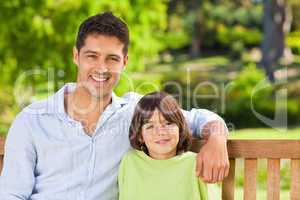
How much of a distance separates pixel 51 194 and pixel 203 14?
1772 centimetres

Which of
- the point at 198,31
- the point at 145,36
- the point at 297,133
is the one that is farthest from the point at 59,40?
the point at 198,31

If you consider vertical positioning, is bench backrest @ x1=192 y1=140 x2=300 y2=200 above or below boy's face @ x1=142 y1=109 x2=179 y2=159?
below

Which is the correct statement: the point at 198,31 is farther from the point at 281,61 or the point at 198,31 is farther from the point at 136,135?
the point at 136,135

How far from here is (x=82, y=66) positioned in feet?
9.42

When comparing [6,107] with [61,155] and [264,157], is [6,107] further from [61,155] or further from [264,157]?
[264,157]

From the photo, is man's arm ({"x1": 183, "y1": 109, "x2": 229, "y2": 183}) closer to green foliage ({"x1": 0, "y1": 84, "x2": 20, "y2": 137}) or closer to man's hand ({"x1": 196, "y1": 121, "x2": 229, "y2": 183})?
man's hand ({"x1": 196, "y1": 121, "x2": 229, "y2": 183})

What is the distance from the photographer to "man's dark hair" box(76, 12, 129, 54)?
9.37 feet

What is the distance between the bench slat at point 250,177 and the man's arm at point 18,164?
0.92 metres

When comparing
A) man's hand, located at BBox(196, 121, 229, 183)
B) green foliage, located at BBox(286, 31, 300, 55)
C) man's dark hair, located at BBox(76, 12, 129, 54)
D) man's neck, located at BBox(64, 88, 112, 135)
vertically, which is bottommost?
man's hand, located at BBox(196, 121, 229, 183)

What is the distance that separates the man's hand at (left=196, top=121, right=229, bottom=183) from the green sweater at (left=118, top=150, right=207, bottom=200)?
0.06m

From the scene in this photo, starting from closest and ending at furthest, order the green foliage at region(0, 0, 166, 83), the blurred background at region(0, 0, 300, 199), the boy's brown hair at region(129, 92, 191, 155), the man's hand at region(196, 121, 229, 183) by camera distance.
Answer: the man's hand at region(196, 121, 229, 183)
the boy's brown hair at region(129, 92, 191, 155)
the green foliage at region(0, 0, 166, 83)
the blurred background at region(0, 0, 300, 199)

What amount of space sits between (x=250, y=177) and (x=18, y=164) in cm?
99

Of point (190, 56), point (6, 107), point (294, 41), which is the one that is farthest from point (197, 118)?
point (190, 56)

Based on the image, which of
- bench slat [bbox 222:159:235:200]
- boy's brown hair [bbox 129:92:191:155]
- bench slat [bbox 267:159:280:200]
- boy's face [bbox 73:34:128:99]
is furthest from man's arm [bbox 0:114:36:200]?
bench slat [bbox 267:159:280:200]
